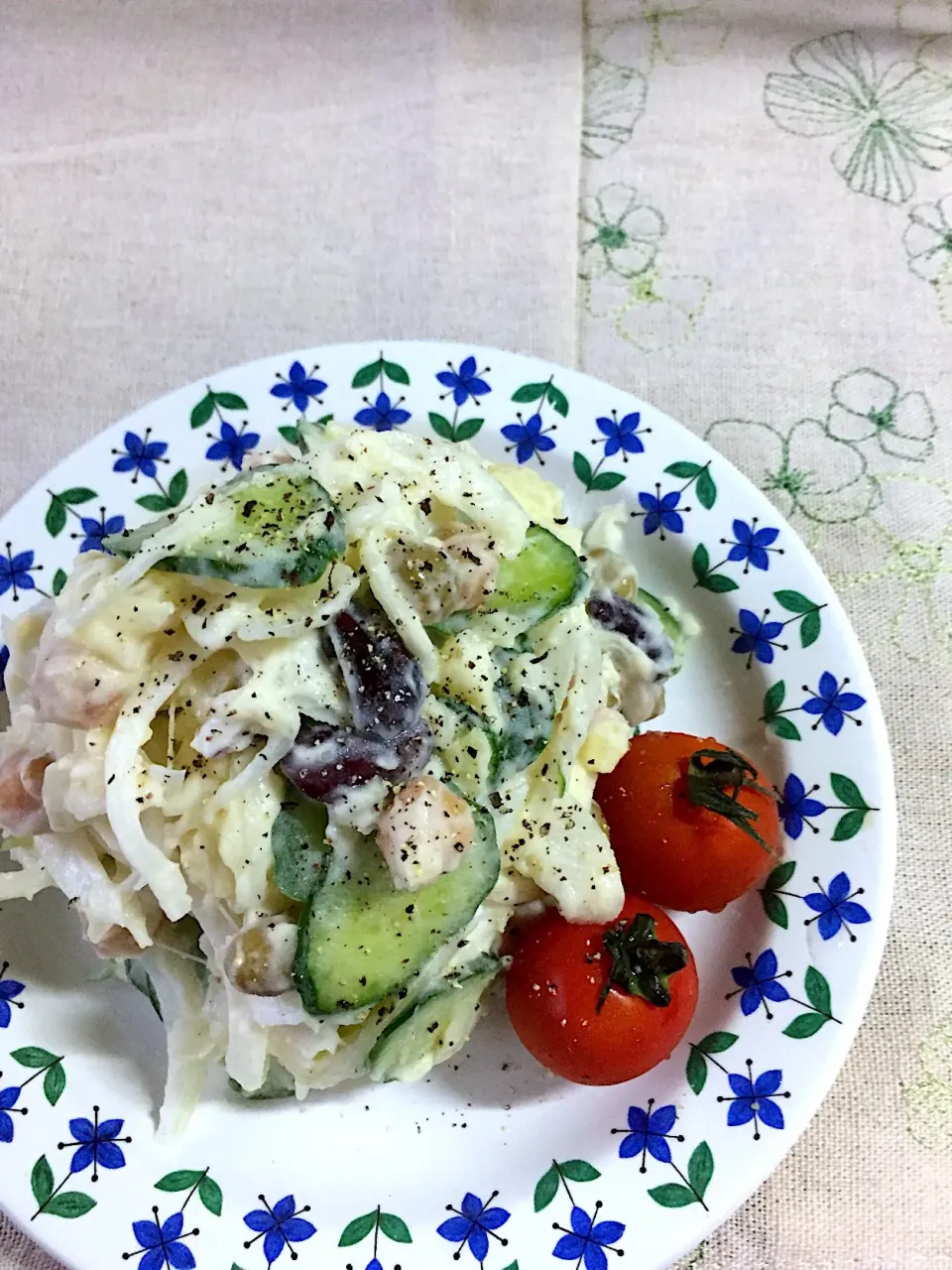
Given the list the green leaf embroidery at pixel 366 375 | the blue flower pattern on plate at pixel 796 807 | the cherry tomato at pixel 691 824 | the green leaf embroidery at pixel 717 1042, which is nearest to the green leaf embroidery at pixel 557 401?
the green leaf embroidery at pixel 366 375

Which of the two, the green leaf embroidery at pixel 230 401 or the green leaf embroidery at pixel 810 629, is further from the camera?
the green leaf embroidery at pixel 230 401

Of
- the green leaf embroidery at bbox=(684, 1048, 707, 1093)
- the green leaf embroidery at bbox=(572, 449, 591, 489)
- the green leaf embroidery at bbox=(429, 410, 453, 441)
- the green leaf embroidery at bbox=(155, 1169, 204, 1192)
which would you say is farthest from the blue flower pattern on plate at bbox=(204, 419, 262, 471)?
the green leaf embroidery at bbox=(684, 1048, 707, 1093)

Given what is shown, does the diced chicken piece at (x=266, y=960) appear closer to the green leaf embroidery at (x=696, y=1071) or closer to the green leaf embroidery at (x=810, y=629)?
the green leaf embroidery at (x=696, y=1071)

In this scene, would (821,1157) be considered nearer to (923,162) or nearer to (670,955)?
(670,955)

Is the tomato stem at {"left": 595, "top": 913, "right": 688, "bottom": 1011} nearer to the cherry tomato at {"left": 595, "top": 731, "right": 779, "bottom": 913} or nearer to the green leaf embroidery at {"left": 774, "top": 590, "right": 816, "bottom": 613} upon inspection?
the cherry tomato at {"left": 595, "top": 731, "right": 779, "bottom": 913}

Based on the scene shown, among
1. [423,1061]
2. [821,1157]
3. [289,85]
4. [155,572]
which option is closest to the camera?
[155,572]

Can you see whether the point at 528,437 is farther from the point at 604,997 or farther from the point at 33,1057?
the point at 33,1057

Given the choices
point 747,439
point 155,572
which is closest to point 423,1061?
point 155,572

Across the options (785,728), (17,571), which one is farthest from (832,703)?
(17,571)
